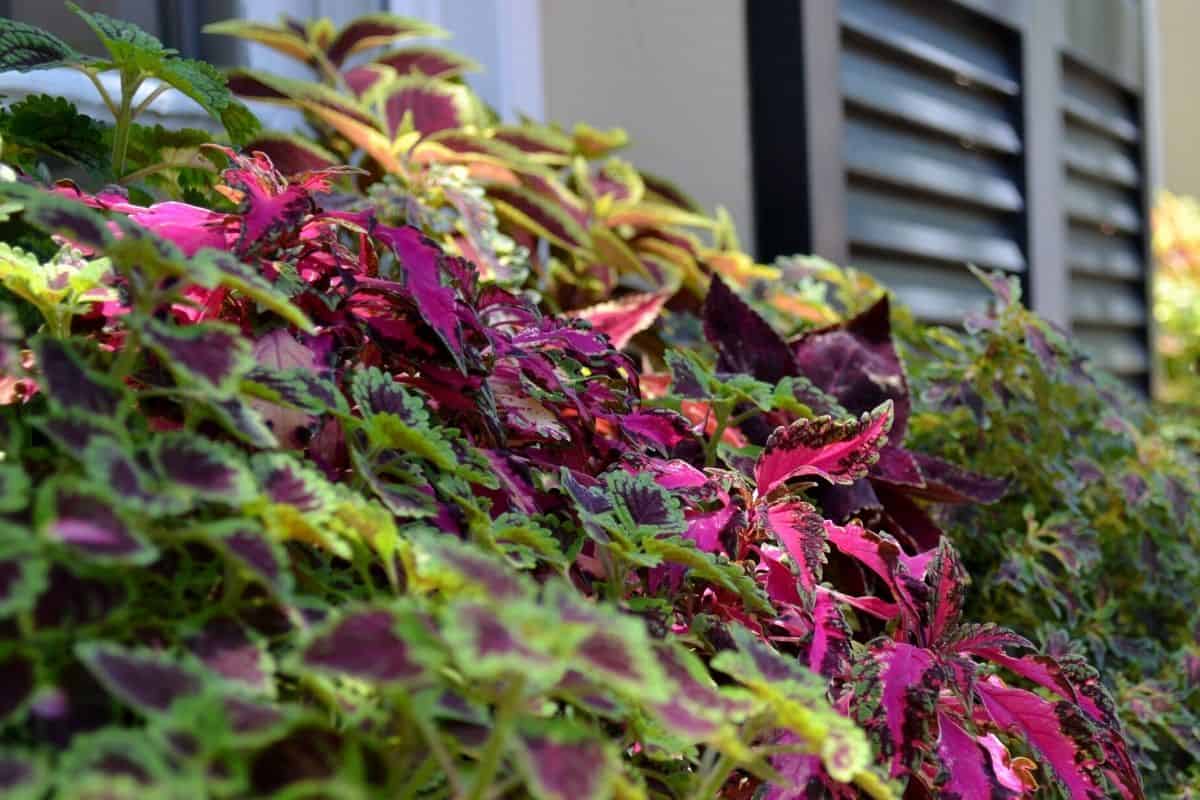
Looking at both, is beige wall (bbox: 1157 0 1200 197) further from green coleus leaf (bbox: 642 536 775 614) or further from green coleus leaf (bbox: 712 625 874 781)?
green coleus leaf (bbox: 712 625 874 781)

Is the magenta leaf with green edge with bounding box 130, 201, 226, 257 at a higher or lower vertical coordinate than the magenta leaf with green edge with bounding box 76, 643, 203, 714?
higher

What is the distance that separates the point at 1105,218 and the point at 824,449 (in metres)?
3.17

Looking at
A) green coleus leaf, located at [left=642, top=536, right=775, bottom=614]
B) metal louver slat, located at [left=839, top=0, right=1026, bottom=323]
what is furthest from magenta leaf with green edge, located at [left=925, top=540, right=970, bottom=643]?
metal louver slat, located at [left=839, top=0, right=1026, bottom=323]

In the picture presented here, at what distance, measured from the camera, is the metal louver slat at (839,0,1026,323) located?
232 cm

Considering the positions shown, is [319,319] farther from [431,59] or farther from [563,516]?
[431,59]

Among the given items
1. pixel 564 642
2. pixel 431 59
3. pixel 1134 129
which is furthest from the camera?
pixel 1134 129

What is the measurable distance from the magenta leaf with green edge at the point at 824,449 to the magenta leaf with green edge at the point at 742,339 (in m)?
0.26

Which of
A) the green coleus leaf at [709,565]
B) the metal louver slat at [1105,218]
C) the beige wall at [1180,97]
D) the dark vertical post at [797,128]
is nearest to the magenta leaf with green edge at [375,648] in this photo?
the green coleus leaf at [709,565]

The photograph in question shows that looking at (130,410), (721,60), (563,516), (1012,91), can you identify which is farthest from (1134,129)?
(130,410)

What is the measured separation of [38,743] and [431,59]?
1.26 metres

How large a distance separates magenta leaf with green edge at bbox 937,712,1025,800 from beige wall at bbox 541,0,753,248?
1.35 meters

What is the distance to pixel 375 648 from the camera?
1.28 ft

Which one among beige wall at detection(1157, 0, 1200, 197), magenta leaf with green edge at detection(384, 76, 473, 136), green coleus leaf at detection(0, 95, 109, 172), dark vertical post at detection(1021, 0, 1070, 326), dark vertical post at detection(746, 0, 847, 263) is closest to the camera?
green coleus leaf at detection(0, 95, 109, 172)

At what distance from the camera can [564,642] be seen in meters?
0.37
